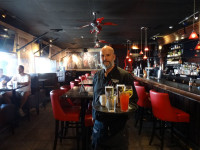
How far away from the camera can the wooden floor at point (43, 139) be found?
→ 2842 millimetres

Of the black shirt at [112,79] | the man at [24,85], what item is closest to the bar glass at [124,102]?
the black shirt at [112,79]

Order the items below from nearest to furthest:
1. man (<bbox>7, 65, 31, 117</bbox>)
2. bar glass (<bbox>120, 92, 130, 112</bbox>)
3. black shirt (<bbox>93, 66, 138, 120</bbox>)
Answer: bar glass (<bbox>120, 92, 130, 112</bbox>) → black shirt (<bbox>93, 66, 138, 120</bbox>) → man (<bbox>7, 65, 31, 117</bbox>)

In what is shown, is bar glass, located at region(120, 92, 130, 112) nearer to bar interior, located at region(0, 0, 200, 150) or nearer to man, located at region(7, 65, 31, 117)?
bar interior, located at region(0, 0, 200, 150)

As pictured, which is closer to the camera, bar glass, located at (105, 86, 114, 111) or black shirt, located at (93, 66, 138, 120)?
bar glass, located at (105, 86, 114, 111)

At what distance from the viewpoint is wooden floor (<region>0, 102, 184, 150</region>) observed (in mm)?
2842

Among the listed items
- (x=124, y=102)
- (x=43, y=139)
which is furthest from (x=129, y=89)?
(x=43, y=139)

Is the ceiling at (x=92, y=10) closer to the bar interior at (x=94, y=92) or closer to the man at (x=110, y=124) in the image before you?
the bar interior at (x=94, y=92)

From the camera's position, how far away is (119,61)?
1306cm

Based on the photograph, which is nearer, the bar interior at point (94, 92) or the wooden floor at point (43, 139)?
the bar interior at point (94, 92)

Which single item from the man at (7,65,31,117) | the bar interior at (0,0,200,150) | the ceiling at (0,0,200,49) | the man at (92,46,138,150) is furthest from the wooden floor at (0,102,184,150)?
the ceiling at (0,0,200,49)

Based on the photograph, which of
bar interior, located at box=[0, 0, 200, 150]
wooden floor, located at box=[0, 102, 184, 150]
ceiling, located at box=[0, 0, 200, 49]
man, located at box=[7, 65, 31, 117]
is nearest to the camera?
bar interior, located at box=[0, 0, 200, 150]

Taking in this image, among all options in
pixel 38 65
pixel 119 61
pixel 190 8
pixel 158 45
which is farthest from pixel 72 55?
pixel 190 8

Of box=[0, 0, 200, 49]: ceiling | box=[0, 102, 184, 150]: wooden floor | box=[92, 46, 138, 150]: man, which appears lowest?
box=[0, 102, 184, 150]: wooden floor

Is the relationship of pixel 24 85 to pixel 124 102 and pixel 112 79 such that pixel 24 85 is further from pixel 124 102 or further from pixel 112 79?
pixel 124 102
